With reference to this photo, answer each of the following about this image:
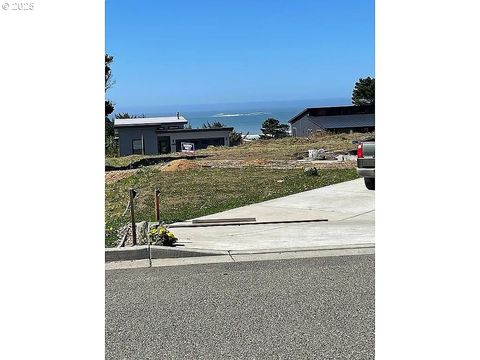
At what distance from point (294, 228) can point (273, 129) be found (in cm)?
4303

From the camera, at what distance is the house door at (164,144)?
38.2m

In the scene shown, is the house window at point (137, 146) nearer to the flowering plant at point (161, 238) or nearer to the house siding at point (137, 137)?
the house siding at point (137, 137)

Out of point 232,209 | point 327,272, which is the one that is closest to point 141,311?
point 327,272

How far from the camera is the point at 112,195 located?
40.3 ft

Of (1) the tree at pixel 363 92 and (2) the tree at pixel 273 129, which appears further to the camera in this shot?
(2) the tree at pixel 273 129

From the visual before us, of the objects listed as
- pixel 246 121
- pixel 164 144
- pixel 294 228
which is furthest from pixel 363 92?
pixel 246 121

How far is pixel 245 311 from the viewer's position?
426 cm

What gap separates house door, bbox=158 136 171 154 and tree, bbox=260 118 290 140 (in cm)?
1354

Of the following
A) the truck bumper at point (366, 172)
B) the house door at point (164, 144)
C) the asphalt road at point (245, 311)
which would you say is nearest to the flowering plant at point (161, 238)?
the asphalt road at point (245, 311)

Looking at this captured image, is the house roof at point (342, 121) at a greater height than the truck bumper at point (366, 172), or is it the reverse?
the house roof at point (342, 121)

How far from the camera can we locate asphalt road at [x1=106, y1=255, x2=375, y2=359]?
356 centimetres
